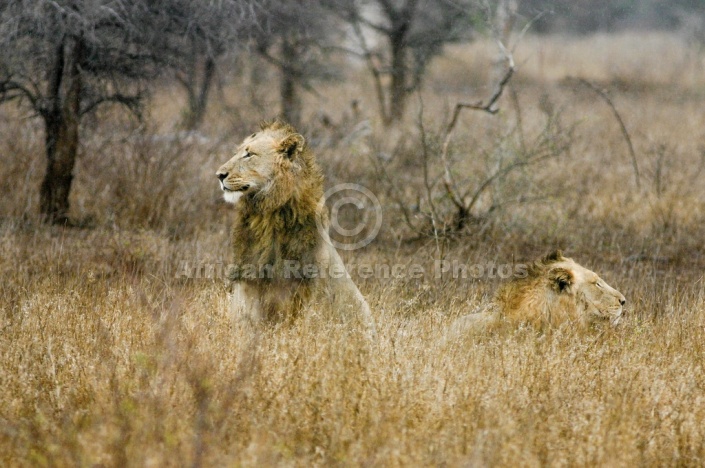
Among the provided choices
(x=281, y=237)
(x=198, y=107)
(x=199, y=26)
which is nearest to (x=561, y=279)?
(x=281, y=237)

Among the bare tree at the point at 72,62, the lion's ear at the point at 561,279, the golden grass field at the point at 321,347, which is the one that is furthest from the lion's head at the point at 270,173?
the bare tree at the point at 72,62

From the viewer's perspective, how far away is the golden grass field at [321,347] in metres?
4.27

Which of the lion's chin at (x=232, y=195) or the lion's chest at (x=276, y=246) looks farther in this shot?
the lion's chin at (x=232, y=195)

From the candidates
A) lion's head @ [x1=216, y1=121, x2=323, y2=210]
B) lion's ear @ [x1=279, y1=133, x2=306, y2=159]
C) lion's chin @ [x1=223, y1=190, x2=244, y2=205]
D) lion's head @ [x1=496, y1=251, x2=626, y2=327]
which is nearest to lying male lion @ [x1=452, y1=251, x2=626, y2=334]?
lion's head @ [x1=496, y1=251, x2=626, y2=327]

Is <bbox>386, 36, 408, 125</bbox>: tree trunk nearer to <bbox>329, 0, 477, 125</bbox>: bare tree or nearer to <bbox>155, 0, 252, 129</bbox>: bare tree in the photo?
<bbox>329, 0, 477, 125</bbox>: bare tree

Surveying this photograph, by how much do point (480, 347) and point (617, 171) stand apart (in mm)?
9630

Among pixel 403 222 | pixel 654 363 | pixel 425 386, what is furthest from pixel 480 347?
pixel 403 222

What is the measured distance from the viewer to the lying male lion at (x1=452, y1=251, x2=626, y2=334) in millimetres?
6062

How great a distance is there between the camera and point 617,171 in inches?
563

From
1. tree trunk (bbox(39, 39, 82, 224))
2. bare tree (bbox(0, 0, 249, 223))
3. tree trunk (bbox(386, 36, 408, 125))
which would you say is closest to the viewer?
bare tree (bbox(0, 0, 249, 223))

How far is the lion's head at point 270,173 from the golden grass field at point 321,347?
0.87 m

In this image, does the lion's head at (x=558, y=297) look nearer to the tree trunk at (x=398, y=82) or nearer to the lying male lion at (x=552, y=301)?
the lying male lion at (x=552, y=301)

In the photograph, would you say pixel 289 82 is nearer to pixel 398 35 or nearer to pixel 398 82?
pixel 398 82

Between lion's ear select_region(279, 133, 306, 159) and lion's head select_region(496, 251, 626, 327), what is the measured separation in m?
1.88
